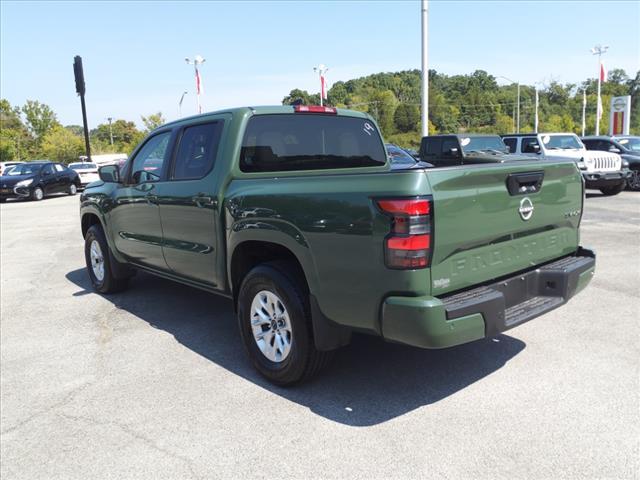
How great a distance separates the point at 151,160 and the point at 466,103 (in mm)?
112489

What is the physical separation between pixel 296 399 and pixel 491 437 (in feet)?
4.10

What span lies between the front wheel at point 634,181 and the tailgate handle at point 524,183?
1541 centimetres

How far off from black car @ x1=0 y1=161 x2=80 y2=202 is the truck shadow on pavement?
750 inches

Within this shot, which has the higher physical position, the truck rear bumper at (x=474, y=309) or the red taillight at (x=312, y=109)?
the red taillight at (x=312, y=109)

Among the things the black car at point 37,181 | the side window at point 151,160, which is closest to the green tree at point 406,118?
the black car at point 37,181

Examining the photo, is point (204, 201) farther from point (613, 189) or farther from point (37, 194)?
point (37, 194)

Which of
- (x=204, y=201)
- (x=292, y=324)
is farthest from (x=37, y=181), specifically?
(x=292, y=324)

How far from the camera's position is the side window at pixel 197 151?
14.4 ft

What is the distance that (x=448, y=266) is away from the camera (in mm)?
3033

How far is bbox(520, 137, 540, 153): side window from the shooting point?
51.8ft

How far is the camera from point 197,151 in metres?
4.61

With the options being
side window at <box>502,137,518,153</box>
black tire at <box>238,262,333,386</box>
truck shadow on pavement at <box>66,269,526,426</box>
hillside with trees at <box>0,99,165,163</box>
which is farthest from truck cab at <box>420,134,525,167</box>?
hillside with trees at <box>0,99,165,163</box>

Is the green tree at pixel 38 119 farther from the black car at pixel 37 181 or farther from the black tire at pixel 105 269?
the black tire at pixel 105 269

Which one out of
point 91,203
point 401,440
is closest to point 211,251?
point 401,440
